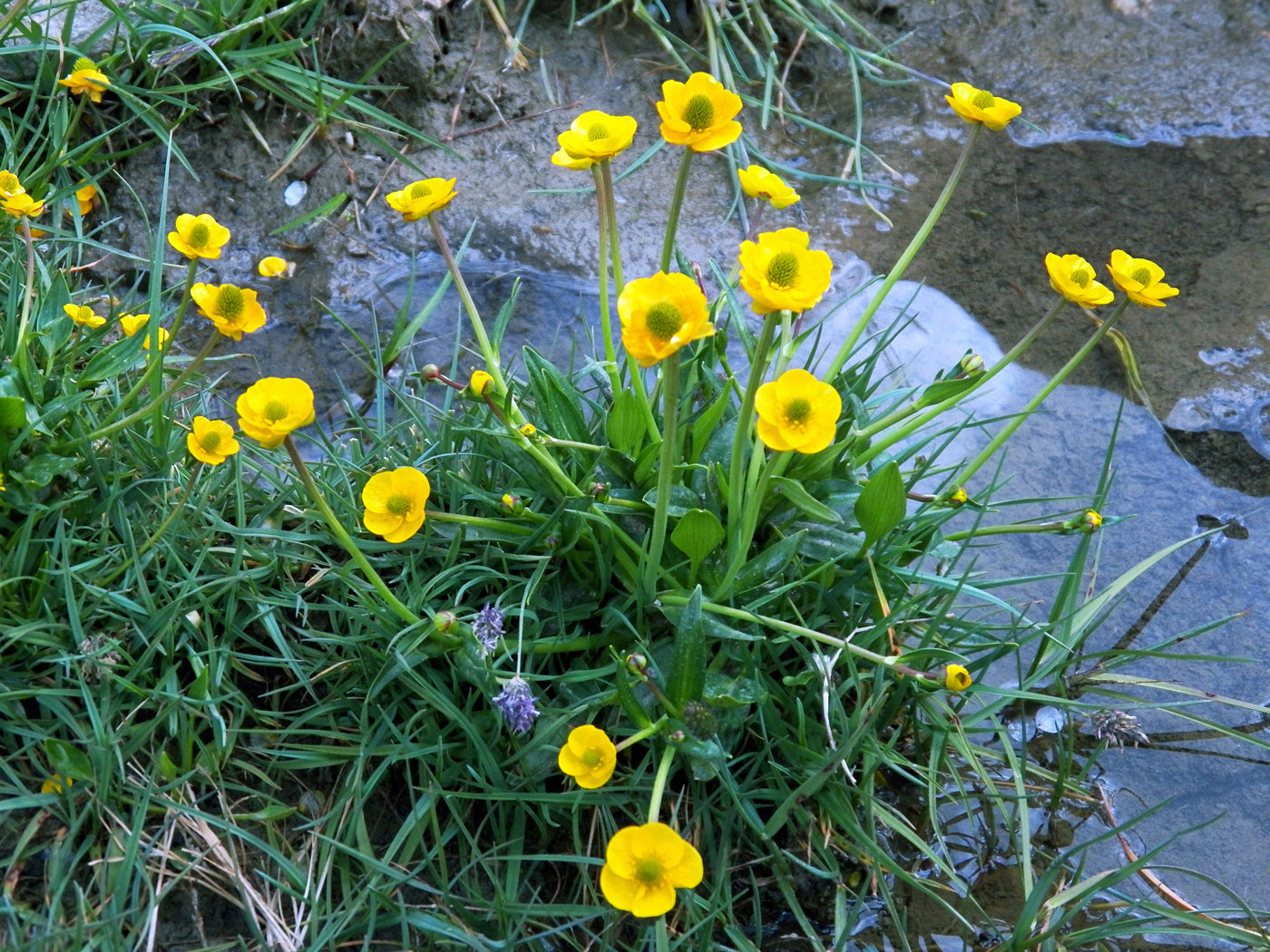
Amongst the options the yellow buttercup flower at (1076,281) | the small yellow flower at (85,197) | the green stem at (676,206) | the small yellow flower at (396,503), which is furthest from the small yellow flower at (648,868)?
the small yellow flower at (85,197)

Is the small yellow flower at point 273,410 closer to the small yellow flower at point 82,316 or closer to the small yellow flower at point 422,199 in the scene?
the small yellow flower at point 422,199

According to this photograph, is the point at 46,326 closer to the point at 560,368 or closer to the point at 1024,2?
the point at 560,368

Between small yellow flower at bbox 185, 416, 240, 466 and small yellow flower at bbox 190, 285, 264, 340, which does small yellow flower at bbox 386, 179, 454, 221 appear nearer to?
small yellow flower at bbox 190, 285, 264, 340

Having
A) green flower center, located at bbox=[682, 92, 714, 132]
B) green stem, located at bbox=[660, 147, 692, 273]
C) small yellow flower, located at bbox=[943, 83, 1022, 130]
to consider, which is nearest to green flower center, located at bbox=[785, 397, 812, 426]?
green stem, located at bbox=[660, 147, 692, 273]

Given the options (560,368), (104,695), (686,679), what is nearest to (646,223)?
(560,368)

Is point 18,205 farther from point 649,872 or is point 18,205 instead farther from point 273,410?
point 649,872
